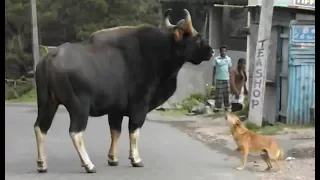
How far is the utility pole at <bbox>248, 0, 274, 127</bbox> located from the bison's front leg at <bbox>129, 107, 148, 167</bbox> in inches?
169

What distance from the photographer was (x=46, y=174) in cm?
899

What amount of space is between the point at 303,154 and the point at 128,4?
54.3ft

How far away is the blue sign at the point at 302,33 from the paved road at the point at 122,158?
2791 millimetres

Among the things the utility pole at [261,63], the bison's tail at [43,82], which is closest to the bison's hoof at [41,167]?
the bison's tail at [43,82]

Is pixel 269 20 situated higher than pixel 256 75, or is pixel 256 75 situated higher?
pixel 269 20

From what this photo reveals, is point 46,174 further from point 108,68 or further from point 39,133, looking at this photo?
point 108,68

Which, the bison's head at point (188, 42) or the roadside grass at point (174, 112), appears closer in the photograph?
the bison's head at point (188, 42)

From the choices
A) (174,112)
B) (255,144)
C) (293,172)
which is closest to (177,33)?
(255,144)

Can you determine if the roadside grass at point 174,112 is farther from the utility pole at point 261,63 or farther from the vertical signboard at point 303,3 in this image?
the vertical signboard at point 303,3

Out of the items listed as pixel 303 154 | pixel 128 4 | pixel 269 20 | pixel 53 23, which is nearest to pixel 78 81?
pixel 303 154

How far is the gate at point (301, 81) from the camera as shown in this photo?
13.2m

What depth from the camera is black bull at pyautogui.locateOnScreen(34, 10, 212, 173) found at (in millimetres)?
8695

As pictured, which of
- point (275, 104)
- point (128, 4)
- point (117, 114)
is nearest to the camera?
point (117, 114)

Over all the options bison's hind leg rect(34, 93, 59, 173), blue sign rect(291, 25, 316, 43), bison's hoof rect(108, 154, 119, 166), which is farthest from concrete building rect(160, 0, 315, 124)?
bison's hind leg rect(34, 93, 59, 173)
